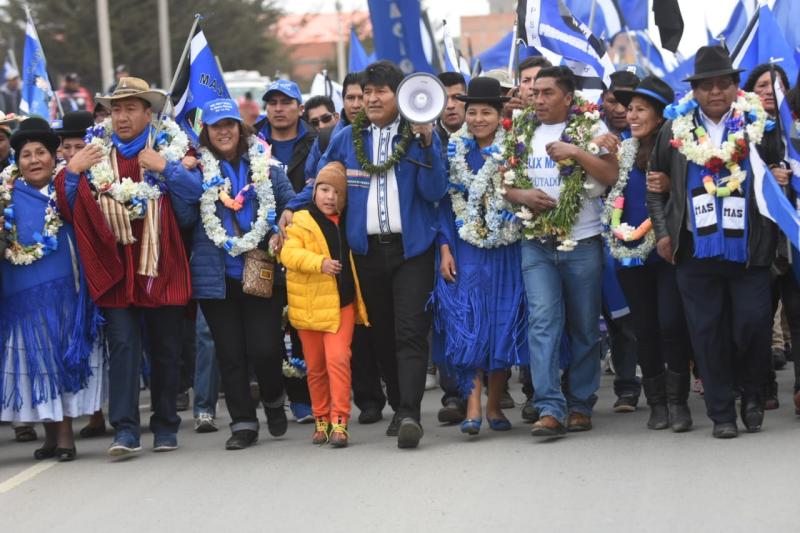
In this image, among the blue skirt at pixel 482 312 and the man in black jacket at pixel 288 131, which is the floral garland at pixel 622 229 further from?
the man in black jacket at pixel 288 131

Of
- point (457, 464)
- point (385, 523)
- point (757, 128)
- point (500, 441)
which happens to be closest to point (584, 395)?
point (500, 441)

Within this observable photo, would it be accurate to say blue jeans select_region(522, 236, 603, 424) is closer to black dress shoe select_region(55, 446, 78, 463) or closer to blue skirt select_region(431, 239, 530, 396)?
blue skirt select_region(431, 239, 530, 396)

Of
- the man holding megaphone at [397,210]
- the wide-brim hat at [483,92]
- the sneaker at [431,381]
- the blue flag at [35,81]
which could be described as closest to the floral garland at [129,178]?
the man holding megaphone at [397,210]

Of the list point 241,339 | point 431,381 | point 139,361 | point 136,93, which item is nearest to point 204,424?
point 241,339

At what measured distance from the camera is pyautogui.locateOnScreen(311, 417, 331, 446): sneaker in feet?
29.9

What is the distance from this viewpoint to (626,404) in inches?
397

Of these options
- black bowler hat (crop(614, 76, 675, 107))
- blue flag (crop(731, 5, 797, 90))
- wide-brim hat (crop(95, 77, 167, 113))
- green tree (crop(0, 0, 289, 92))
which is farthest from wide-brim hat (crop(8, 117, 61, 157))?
green tree (crop(0, 0, 289, 92))

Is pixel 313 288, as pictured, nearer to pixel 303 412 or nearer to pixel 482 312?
pixel 482 312

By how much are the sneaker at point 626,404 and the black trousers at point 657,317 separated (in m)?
0.76

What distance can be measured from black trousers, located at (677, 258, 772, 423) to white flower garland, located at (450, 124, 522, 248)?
1.10 metres

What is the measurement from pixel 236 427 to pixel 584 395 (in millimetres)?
2128

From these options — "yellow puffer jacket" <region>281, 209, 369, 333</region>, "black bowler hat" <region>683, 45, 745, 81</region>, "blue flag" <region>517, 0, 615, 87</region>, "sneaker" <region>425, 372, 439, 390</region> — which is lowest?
"sneaker" <region>425, 372, 439, 390</region>

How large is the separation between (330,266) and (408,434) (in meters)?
1.10

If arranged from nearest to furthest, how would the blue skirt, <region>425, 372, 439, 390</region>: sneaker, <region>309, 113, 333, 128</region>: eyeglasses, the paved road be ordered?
the paved road < the blue skirt < <region>425, 372, 439, 390</region>: sneaker < <region>309, 113, 333, 128</region>: eyeglasses
